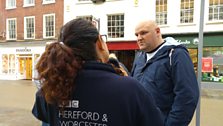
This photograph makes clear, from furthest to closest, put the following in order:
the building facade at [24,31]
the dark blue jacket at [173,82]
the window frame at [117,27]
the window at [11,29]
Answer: the window at [11,29]
the building facade at [24,31]
the window frame at [117,27]
the dark blue jacket at [173,82]

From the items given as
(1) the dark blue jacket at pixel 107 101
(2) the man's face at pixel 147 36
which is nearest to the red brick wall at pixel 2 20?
(2) the man's face at pixel 147 36

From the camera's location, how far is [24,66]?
26.8 m

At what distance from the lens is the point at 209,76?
19.1 m

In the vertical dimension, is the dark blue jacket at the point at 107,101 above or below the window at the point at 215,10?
below

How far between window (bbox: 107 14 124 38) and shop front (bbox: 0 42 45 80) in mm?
6249

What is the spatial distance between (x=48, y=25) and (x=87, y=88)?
2454 cm

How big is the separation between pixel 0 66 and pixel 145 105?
28.4 meters

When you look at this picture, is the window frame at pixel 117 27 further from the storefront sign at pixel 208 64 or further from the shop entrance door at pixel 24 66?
the shop entrance door at pixel 24 66

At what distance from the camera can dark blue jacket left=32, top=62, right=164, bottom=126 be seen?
5.08 feet

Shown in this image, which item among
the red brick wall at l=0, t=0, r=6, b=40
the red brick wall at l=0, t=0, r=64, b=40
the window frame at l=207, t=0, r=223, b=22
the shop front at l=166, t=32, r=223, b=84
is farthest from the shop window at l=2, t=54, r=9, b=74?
the window frame at l=207, t=0, r=223, b=22

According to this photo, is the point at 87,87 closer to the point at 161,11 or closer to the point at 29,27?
the point at 161,11

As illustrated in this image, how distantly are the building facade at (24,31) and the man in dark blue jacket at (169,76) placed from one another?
73.3 ft

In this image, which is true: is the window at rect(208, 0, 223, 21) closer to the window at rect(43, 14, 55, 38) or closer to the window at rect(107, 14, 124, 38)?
the window at rect(107, 14, 124, 38)

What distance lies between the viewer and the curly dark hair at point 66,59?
5.17 feet
